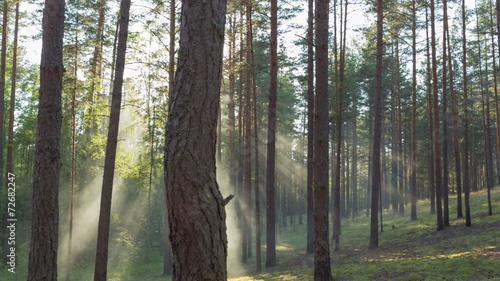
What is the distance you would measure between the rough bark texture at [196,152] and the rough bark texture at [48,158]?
4.90 m

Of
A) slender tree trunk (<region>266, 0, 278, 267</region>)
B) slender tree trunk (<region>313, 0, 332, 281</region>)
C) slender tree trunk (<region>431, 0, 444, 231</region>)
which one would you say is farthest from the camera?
slender tree trunk (<region>431, 0, 444, 231</region>)

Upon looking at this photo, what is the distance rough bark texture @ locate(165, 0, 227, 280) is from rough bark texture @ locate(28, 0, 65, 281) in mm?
4898

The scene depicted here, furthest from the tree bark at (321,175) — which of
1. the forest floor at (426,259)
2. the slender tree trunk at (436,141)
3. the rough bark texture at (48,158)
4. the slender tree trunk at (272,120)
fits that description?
the slender tree trunk at (436,141)

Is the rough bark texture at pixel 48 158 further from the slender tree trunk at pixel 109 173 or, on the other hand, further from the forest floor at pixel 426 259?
the forest floor at pixel 426 259

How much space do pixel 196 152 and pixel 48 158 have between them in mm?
5133

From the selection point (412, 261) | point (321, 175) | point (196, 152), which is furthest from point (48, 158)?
point (412, 261)

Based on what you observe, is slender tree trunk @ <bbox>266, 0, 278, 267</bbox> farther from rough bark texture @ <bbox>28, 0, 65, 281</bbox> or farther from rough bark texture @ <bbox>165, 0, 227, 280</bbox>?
rough bark texture @ <bbox>165, 0, 227, 280</bbox>

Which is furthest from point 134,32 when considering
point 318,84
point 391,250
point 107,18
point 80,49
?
point 391,250

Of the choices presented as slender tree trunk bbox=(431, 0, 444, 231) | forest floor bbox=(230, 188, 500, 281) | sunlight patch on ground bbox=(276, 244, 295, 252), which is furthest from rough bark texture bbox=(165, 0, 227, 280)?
sunlight patch on ground bbox=(276, 244, 295, 252)

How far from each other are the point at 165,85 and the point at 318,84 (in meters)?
11.4

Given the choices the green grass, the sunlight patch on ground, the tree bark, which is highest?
the tree bark

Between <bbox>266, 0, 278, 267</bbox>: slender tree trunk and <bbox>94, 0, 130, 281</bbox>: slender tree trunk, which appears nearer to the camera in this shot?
<bbox>94, 0, 130, 281</bbox>: slender tree trunk

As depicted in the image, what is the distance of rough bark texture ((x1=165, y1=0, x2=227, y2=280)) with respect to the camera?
286 cm

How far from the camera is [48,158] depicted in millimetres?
6855
